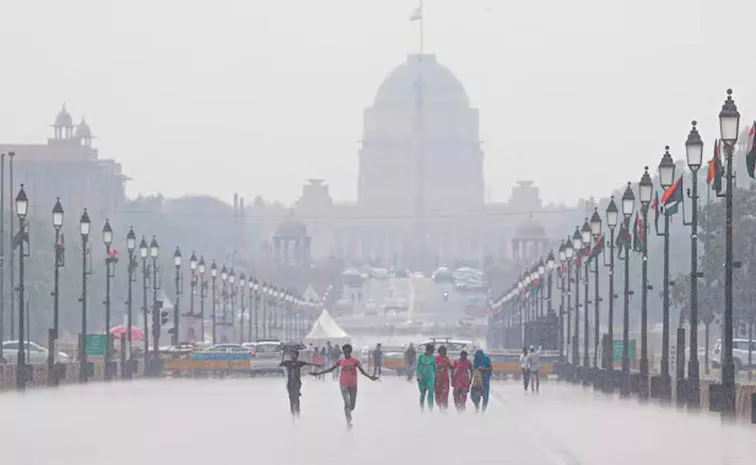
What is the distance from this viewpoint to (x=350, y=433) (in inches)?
1548

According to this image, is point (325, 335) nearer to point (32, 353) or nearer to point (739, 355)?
point (32, 353)

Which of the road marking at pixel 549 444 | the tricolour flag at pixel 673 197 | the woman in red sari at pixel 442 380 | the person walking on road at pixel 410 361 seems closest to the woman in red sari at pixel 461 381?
the woman in red sari at pixel 442 380

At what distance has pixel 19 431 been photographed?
1526 inches

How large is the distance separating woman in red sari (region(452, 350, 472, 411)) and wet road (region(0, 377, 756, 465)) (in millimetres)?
1024

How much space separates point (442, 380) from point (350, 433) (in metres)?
11.5

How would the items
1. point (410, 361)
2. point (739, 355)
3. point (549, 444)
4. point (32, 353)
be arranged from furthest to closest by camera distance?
point (32, 353) → point (739, 355) → point (410, 361) → point (549, 444)

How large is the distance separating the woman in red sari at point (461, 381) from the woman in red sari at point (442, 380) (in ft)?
0.87

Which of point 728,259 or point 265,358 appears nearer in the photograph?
point 728,259

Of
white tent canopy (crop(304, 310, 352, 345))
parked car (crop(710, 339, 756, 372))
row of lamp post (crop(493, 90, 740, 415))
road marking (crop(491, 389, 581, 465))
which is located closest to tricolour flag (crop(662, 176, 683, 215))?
row of lamp post (crop(493, 90, 740, 415))

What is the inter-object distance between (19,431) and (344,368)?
664 centimetres

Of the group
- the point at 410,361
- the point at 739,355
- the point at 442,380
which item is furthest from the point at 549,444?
the point at 739,355

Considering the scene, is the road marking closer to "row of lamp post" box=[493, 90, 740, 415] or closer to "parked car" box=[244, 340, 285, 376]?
"row of lamp post" box=[493, 90, 740, 415]

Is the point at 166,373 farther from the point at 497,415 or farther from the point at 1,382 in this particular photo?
the point at 497,415

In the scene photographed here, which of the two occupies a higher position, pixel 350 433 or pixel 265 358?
pixel 265 358
